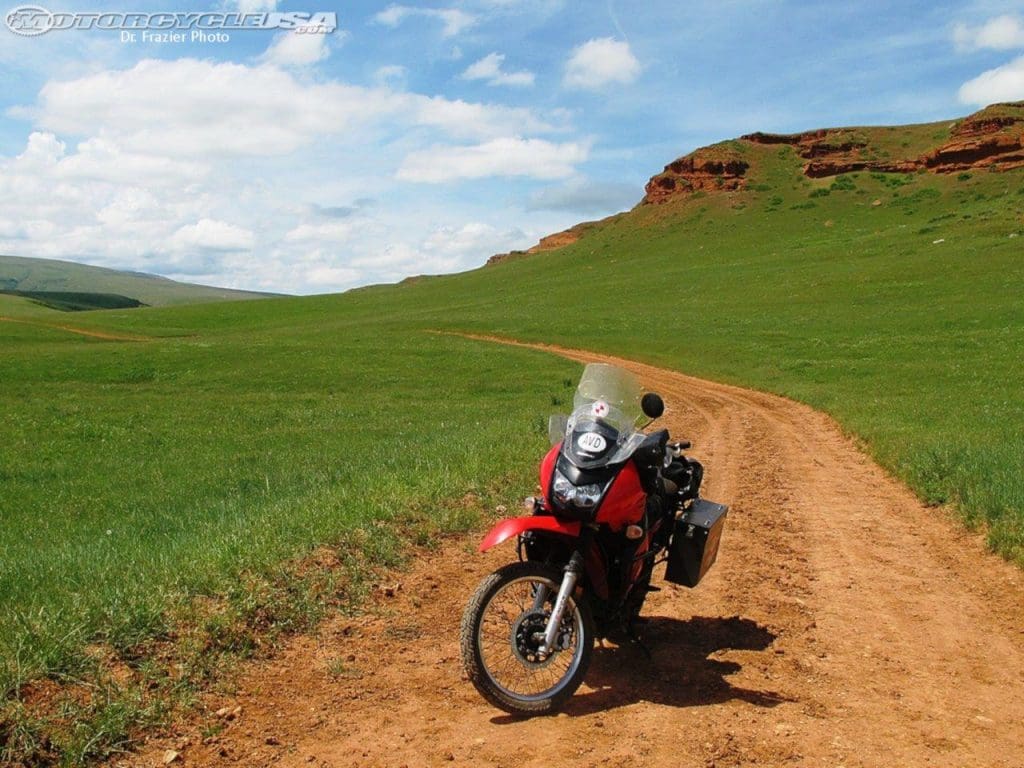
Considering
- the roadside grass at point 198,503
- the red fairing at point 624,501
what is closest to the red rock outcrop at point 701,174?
the roadside grass at point 198,503

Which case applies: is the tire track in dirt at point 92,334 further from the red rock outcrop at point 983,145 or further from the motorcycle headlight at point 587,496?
the red rock outcrop at point 983,145

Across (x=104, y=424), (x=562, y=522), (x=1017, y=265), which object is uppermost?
(x=1017, y=265)

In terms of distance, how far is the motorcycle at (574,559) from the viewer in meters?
5.00

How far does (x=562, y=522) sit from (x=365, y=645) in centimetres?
194

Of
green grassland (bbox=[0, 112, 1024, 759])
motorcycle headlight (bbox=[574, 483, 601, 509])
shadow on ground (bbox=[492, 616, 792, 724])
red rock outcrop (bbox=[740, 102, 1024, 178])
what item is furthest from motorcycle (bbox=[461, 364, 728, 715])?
red rock outcrop (bbox=[740, 102, 1024, 178])

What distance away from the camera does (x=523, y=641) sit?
5102mm

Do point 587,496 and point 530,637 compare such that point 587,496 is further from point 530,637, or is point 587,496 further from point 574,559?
point 530,637

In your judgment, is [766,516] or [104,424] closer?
[766,516]

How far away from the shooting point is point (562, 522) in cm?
517

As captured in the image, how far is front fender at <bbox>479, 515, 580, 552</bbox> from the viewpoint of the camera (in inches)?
196

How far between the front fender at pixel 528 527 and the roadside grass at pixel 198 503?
200 cm

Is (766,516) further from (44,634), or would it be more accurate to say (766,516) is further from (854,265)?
Answer: (854,265)

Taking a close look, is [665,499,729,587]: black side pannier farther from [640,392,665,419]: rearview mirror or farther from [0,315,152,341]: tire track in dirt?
[0,315,152,341]: tire track in dirt

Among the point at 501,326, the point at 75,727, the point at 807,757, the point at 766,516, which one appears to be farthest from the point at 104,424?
the point at 501,326
